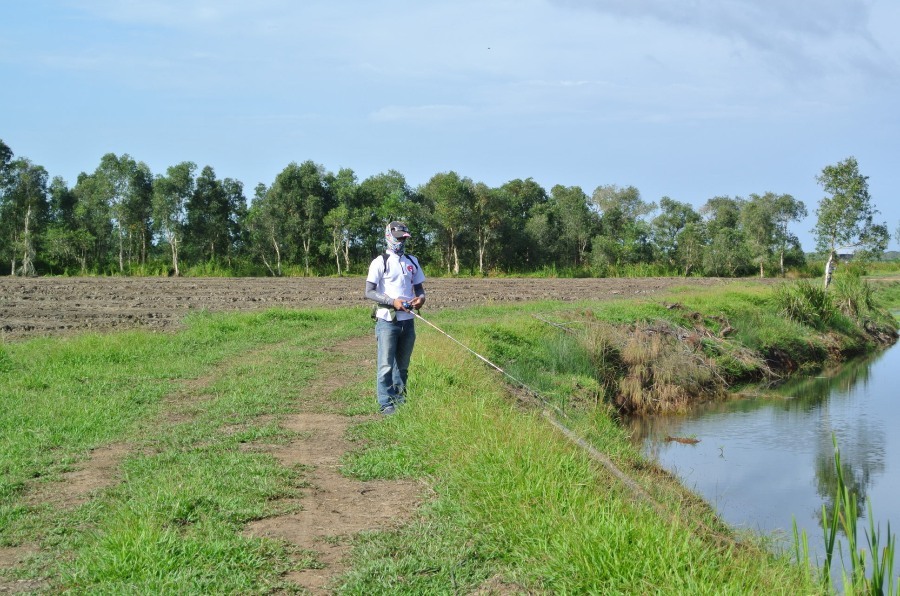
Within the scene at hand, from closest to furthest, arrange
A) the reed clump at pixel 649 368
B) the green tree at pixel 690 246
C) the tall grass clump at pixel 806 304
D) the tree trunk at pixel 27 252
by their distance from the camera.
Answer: the reed clump at pixel 649 368, the tall grass clump at pixel 806 304, the tree trunk at pixel 27 252, the green tree at pixel 690 246

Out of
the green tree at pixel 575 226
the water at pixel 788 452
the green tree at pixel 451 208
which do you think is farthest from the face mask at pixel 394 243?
the green tree at pixel 575 226

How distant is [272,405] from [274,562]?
4316 millimetres

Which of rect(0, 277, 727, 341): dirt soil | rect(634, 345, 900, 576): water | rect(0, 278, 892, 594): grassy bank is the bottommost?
rect(634, 345, 900, 576): water

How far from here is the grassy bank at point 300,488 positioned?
4.40m

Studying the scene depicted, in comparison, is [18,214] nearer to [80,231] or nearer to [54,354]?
[80,231]

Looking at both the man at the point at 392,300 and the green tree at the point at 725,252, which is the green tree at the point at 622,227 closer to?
the green tree at the point at 725,252

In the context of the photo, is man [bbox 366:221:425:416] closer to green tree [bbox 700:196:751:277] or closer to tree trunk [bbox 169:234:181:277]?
tree trunk [bbox 169:234:181:277]

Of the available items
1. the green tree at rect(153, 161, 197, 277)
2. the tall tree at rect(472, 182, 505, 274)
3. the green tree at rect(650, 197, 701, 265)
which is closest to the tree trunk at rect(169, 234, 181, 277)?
the green tree at rect(153, 161, 197, 277)

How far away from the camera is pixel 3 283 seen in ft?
115

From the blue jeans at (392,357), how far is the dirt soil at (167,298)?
11263 millimetres

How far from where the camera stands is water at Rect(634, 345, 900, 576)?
378 inches

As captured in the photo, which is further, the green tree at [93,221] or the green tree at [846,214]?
the green tree at [93,221]

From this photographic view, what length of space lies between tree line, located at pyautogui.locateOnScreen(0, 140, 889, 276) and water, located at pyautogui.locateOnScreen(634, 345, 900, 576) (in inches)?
1265

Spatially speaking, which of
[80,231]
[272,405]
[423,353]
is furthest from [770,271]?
[272,405]
